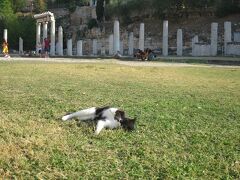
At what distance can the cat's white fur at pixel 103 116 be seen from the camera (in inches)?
282

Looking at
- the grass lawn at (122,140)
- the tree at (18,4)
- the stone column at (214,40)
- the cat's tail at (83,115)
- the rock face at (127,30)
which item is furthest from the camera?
the tree at (18,4)

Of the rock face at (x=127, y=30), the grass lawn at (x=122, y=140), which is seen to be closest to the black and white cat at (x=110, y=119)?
the grass lawn at (x=122, y=140)

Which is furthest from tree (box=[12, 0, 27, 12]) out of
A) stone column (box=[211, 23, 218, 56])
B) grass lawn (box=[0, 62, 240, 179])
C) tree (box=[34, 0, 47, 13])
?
grass lawn (box=[0, 62, 240, 179])

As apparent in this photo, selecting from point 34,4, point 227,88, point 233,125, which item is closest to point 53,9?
point 34,4

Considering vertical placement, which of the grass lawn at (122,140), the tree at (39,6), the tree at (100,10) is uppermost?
the tree at (39,6)

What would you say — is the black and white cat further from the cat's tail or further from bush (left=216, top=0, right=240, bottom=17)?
bush (left=216, top=0, right=240, bottom=17)

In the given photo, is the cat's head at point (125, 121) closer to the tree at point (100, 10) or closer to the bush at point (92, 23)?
the bush at point (92, 23)

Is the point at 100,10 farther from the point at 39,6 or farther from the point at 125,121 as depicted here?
the point at 125,121

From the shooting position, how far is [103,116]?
24.1 ft

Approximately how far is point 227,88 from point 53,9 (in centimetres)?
7258

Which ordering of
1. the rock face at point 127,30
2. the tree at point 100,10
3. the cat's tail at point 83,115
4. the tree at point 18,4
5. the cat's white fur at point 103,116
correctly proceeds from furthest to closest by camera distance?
1. the tree at point 18,4
2. the tree at point 100,10
3. the rock face at point 127,30
4. the cat's tail at point 83,115
5. the cat's white fur at point 103,116

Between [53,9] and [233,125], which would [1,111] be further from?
[53,9]

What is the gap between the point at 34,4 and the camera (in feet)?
284

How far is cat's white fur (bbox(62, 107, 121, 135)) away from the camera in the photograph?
7.16 meters
